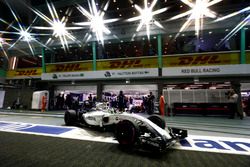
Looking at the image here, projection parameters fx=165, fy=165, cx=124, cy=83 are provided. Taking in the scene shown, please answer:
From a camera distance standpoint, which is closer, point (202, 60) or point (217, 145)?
point (217, 145)

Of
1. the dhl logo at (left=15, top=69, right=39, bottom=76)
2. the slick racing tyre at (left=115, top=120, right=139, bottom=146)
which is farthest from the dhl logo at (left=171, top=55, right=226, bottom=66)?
the dhl logo at (left=15, top=69, right=39, bottom=76)

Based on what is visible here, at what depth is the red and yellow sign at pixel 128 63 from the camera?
11.7m

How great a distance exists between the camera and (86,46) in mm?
14062

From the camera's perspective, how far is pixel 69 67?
1379cm

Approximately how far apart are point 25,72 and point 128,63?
35.2 feet

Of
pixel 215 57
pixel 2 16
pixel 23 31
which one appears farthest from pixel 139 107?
pixel 2 16

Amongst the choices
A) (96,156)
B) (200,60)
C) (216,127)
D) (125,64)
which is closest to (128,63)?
(125,64)

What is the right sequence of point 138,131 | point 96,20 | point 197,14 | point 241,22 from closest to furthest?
point 138,131 → point 197,14 → point 241,22 → point 96,20

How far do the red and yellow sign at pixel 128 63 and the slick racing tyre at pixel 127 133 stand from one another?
8.45 metres

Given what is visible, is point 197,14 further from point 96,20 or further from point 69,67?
point 69,67

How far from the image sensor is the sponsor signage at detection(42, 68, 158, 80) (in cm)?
1124

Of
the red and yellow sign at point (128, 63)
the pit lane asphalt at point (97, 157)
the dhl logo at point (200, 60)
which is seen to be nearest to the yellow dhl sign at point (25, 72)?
the red and yellow sign at point (128, 63)

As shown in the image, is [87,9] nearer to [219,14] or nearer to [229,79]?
[219,14]

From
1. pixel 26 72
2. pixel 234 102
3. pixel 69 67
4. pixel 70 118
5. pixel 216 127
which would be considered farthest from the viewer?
pixel 26 72
